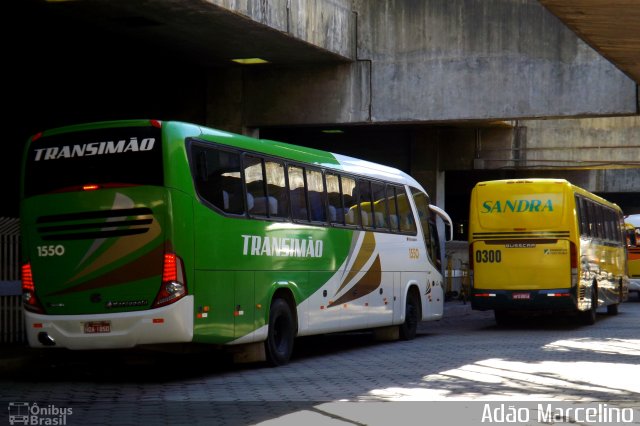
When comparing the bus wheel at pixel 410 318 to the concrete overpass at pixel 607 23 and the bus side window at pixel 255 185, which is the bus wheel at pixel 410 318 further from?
the bus side window at pixel 255 185

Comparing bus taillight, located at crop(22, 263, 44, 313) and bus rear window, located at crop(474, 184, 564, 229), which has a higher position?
bus rear window, located at crop(474, 184, 564, 229)

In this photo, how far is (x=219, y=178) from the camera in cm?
1473

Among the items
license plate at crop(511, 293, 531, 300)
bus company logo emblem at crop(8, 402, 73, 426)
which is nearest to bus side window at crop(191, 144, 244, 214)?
bus company logo emblem at crop(8, 402, 73, 426)

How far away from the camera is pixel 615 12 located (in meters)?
14.6

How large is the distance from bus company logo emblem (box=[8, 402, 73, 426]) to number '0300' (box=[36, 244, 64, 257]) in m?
2.79

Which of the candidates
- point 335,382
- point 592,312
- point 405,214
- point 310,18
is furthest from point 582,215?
point 335,382

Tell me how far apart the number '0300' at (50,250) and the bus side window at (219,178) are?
1.82m

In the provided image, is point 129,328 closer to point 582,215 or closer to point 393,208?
point 393,208

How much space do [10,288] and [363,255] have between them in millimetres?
5717

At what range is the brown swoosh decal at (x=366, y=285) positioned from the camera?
1865cm

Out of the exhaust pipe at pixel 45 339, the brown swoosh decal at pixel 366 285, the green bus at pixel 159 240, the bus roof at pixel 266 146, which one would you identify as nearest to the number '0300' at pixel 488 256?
the bus roof at pixel 266 146

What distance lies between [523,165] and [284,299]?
23249mm

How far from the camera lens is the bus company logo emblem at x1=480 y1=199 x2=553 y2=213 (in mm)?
24500

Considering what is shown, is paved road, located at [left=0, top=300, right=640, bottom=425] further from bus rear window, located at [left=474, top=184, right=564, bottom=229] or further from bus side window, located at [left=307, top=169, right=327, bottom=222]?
bus rear window, located at [left=474, top=184, right=564, bottom=229]
